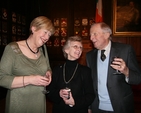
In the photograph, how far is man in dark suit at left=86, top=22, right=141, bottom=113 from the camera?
2029mm

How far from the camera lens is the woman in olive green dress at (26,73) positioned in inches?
65.4

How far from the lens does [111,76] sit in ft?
6.81

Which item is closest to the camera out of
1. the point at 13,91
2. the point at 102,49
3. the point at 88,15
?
the point at 13,91

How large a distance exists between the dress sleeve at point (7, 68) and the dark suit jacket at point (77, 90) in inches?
20.8

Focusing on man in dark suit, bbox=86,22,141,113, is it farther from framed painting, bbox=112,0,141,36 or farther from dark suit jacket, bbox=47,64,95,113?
framed painting, bbox=112,0,141,36

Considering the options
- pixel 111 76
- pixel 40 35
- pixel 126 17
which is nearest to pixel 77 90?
pixel 111 76

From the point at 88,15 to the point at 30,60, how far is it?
222 inches

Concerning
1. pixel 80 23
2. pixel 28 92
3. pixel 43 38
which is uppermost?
pixel 80 23

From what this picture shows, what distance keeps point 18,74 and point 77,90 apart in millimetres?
702

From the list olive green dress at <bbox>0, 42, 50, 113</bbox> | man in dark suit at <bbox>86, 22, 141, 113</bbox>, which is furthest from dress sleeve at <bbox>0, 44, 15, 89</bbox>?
man in dark suit at <bbox>86, 22, 141, 113</bbox>

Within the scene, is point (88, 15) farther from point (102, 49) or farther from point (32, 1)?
point (102, 49)

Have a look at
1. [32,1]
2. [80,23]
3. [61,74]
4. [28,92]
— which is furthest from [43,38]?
[32,1]

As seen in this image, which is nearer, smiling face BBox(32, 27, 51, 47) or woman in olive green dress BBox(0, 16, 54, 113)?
woman in olive green dress BBox(0, 16, 54, 113)

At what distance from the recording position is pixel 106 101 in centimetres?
211
